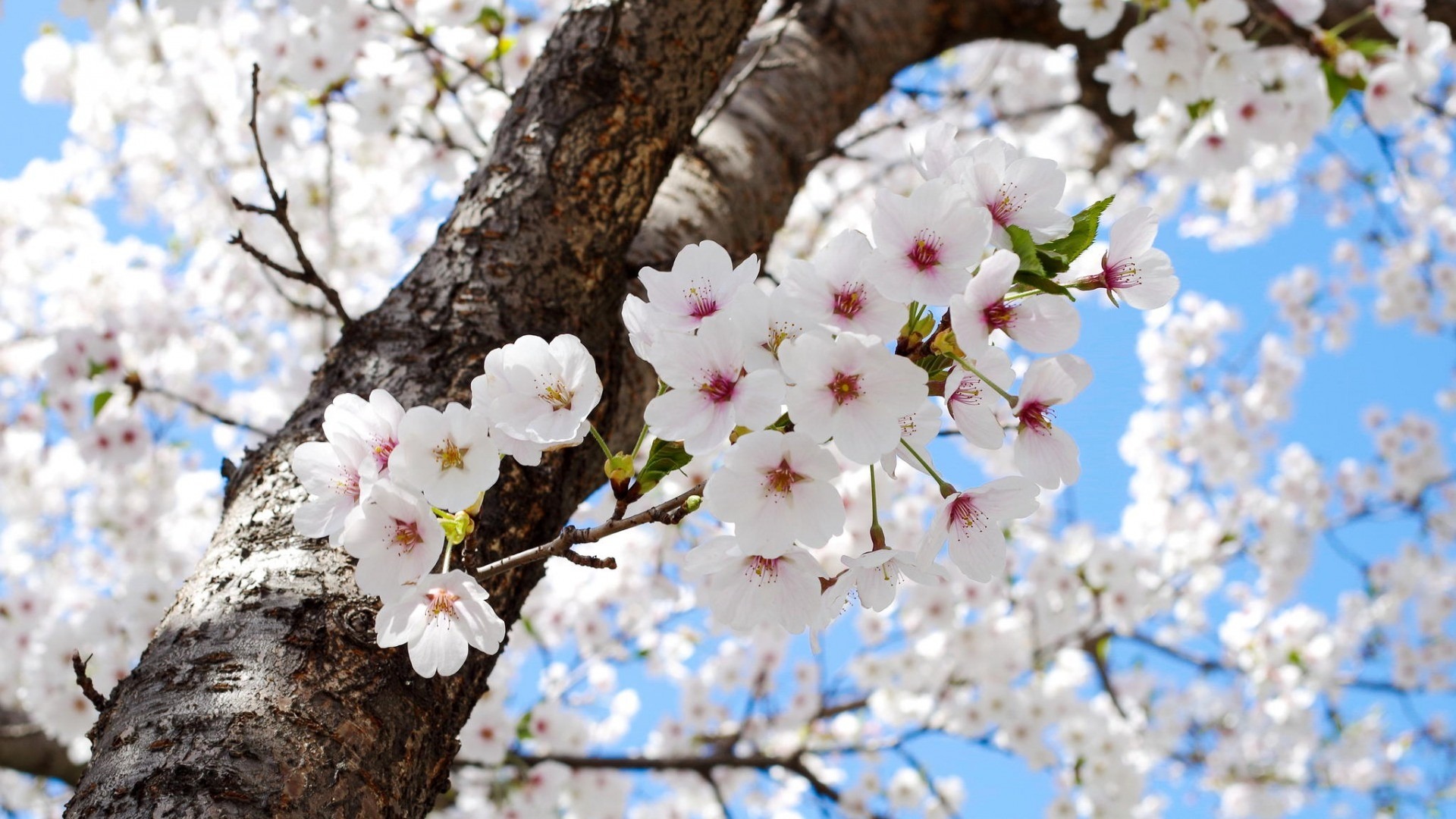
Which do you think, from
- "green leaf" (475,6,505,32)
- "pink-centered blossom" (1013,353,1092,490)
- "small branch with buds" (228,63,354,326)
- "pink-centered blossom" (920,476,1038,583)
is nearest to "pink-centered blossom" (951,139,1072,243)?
"pink-centered blossom" (1013,353,1092,490)

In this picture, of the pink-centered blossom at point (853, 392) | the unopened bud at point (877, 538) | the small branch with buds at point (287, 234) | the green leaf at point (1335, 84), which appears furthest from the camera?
the green leaf at point (1335, 84)

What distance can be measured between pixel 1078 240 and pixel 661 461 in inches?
15.7

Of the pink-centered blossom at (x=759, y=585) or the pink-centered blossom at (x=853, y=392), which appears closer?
the pink-centered blossom at (x=853, y=392)

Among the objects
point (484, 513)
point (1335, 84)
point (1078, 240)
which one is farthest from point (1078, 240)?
point (1335, 84)

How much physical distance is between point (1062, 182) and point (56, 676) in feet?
11.3

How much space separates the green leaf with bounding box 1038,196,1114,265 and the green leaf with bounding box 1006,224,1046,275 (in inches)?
0.8

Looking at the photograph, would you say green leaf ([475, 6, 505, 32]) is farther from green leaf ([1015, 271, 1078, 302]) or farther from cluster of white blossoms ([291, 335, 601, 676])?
green leaf ([1015, 271, 1078, 302])

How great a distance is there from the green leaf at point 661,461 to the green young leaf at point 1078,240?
1.15 ft

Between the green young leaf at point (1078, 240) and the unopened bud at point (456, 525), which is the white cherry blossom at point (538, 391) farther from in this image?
the green young leaf at point (1078, 240)

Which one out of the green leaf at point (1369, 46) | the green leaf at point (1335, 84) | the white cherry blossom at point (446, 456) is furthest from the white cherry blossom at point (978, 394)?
the green leaf at point (1369, 46)

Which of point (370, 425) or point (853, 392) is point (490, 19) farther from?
point (853, 392)

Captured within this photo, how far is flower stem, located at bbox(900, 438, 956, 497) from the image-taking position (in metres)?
0.74

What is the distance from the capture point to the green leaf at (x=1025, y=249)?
0.75m

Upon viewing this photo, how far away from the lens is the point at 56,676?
2.97 meters
